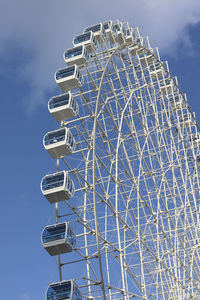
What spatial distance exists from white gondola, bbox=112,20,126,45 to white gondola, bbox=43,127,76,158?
1059cm

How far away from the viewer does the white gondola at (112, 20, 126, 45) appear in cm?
3161

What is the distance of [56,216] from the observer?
2259 centimetres

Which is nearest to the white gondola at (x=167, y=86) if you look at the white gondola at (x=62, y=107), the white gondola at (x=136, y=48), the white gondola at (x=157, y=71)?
the white gondola at (x=157, y=71)

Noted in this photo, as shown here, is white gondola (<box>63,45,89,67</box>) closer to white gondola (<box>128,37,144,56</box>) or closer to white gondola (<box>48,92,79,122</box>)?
white gondola (<box>48,92,79,122</box>)

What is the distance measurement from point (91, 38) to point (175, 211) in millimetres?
11951

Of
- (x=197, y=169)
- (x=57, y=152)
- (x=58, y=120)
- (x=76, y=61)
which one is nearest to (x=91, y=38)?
(x=76, y=61)

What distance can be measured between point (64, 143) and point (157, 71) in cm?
1517

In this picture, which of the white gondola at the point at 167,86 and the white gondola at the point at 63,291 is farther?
the white gondola at the point at 167,86

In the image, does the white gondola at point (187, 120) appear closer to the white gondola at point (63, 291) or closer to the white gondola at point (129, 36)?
the white gondola at point (129, 36)

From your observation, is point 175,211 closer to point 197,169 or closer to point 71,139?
point 197,169

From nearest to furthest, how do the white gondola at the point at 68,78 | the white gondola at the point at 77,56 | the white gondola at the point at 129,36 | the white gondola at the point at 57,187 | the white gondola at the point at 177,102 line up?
the white gondola at the point at 57,187, the white gondola at the point at 68,78, the white gondola at the point at 77,56, the white gondola at the point at 129,36, the white gondola at the point at 177,102

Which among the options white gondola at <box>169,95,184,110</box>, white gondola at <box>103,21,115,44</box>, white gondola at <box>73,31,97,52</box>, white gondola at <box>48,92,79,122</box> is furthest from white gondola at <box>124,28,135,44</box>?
white gondola at <box>48,92,79,122</box>

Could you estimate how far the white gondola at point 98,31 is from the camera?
2934cm

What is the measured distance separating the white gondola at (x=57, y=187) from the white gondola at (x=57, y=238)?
128 cm
